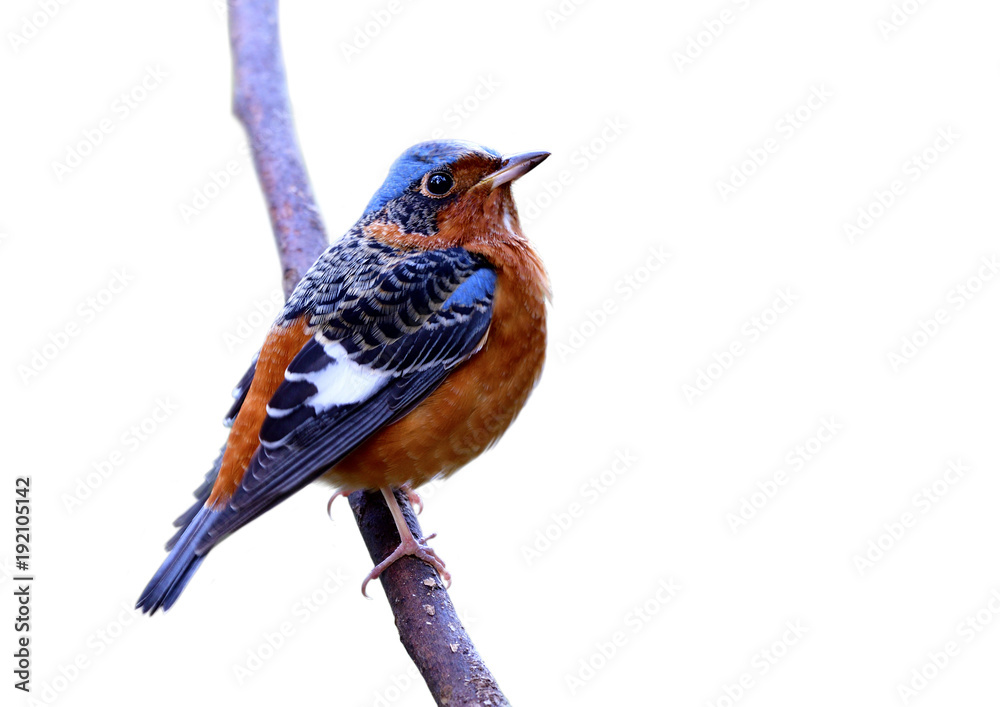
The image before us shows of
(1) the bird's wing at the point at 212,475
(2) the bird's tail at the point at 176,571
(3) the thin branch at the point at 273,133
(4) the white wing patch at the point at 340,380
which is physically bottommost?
(2) the bird's tail at the point at 176,571

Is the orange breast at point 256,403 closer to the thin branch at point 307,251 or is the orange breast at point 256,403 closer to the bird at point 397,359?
the bird at point 397,359

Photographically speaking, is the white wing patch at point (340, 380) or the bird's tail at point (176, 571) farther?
the white wing patch at point (340, 380)

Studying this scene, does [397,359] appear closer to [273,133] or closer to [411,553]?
[411,553]

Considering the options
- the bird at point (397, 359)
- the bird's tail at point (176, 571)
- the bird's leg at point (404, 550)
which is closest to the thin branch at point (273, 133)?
the bird at point (397, 359)

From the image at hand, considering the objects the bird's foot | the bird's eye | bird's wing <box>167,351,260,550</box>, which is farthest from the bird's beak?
the bird's foot

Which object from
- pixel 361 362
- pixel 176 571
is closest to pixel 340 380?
pixel 361 362

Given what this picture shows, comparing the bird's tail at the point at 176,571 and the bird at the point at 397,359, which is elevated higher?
the bird at the point at 397,359

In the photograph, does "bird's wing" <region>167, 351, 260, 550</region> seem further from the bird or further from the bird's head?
the bird's head
